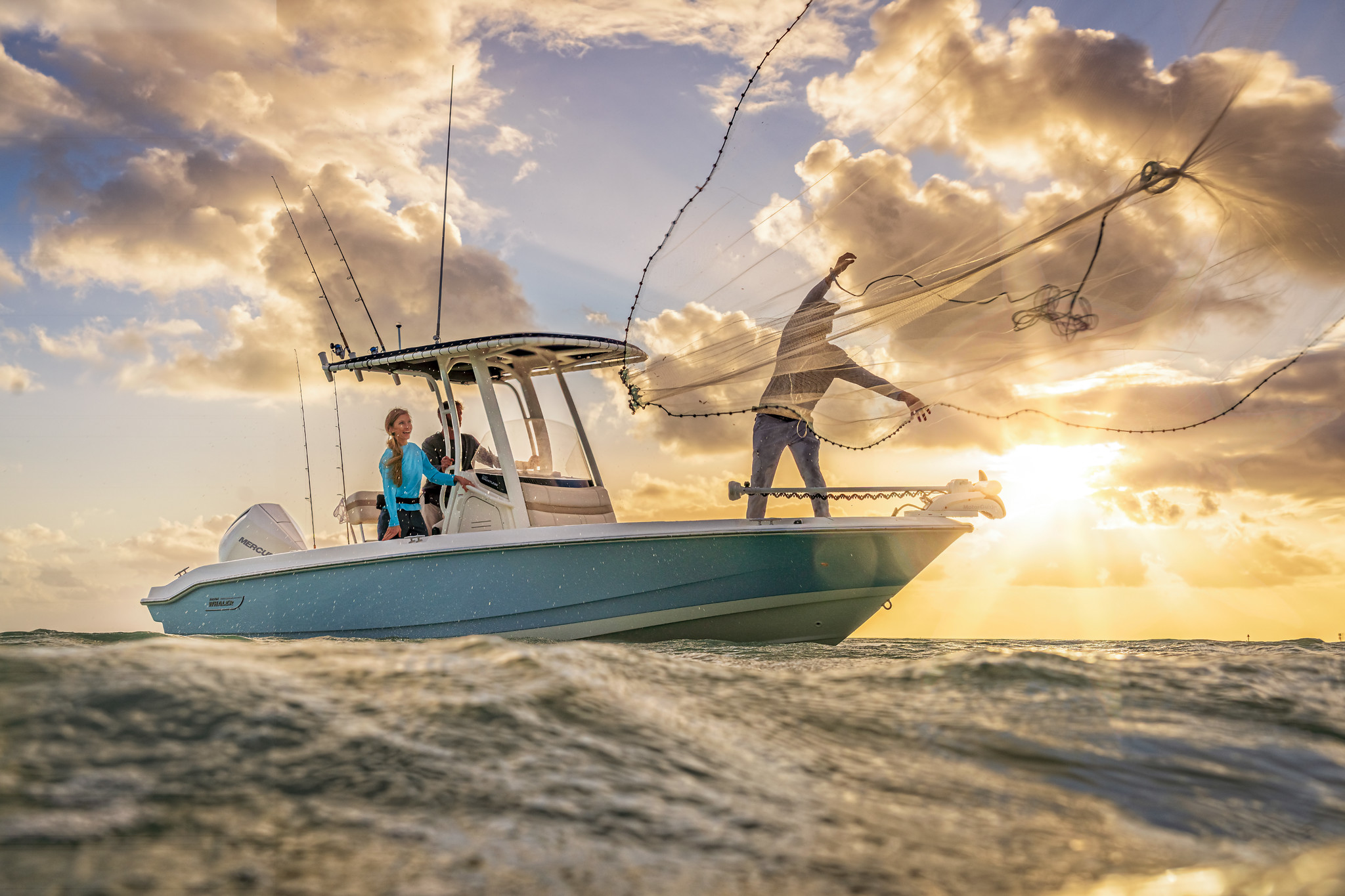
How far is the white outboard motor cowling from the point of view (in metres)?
8.59

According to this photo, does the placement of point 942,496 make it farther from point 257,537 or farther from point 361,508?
point 257,537

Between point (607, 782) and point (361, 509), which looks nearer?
point (607, 782)

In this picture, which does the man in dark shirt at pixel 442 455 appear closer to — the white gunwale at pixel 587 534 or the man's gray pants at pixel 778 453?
the white gunwale at pixel 587 534

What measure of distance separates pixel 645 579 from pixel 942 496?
242 cm

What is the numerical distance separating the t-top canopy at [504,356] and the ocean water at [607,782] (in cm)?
484

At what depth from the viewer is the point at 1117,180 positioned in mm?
3857

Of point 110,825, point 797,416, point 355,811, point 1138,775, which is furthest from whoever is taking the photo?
point 797,416

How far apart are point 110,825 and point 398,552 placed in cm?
564

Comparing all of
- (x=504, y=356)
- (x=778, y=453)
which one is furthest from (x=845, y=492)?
(x=504, y=356)

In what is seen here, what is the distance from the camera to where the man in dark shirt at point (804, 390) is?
5.02 metres

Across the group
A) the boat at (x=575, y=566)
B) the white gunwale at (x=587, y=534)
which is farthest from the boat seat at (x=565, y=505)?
the white gunwale at (x=587, y=534)

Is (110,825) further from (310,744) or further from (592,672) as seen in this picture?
(592,672)

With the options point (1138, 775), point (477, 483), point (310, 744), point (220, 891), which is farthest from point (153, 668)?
point (477, 483)

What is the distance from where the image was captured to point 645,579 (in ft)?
20.6
